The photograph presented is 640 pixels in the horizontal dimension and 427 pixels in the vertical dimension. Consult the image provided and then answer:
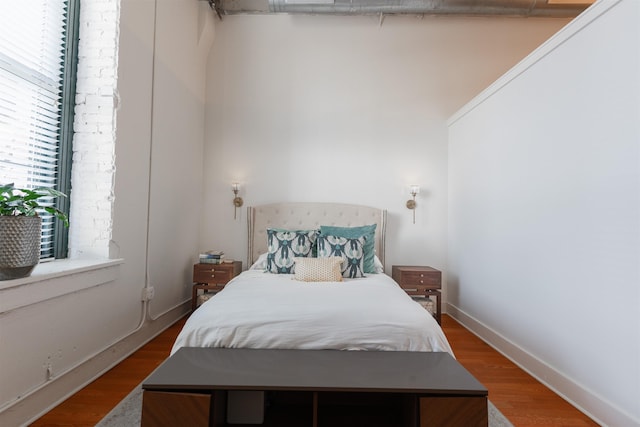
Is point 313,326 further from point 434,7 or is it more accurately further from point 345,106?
point 434,7

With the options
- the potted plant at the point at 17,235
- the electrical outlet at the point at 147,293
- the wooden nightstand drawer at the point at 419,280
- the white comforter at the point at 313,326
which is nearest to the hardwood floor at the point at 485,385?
the electrical outlet at the point at 147,293

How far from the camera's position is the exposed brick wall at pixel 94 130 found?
7.52 feet

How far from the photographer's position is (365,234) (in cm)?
348

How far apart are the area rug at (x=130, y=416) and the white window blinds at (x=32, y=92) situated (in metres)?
1.07

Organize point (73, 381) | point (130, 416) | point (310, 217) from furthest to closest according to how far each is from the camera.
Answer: point (310, 217) < point (73, 381) < point (130, 416)

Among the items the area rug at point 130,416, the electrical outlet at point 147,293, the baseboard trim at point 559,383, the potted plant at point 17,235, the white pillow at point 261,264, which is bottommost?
the area rug at point 130,416

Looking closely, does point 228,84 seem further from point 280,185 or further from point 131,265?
point 131,265

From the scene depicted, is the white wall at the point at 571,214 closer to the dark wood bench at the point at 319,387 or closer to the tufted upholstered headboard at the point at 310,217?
the dark wood bench at the point at 319,387

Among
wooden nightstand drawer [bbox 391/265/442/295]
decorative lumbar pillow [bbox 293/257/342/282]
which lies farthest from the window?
wooden nightstand drawer [bbox 391/265/442/295]

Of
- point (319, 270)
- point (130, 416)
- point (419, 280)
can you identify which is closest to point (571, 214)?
point (419, 280)

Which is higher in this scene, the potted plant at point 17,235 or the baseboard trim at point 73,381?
the potted plant at point 17,235

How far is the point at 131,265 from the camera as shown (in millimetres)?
2604

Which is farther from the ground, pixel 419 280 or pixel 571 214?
pixel 571 214

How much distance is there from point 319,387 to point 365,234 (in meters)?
2.23
